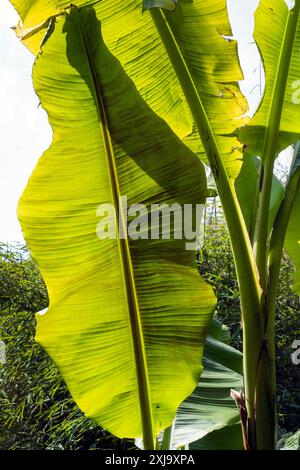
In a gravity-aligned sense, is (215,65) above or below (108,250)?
above

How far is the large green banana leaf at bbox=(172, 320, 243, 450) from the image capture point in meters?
1.21

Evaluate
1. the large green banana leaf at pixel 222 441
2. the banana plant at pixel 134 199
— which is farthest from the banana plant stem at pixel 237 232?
the large green banana leaf at pixel 222 441

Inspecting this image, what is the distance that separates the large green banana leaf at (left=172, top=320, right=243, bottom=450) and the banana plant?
0.16 metres

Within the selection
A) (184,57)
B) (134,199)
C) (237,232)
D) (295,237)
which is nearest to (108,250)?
(134,199)

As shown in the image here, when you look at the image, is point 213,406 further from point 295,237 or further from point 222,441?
point 295,237

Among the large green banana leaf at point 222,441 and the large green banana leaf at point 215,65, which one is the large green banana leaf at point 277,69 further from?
the large green banana leaf at point 222,441

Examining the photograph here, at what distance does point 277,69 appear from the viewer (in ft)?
3.83

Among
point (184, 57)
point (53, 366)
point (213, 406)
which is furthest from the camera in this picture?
point (53, 366)

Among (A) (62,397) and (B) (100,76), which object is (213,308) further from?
(A) (62,397)

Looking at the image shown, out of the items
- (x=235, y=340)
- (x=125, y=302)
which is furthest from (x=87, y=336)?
(x=235, y=340)

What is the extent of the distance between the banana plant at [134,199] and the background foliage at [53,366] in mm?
1166

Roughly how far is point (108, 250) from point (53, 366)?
136cm

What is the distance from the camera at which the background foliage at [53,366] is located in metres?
2.22
